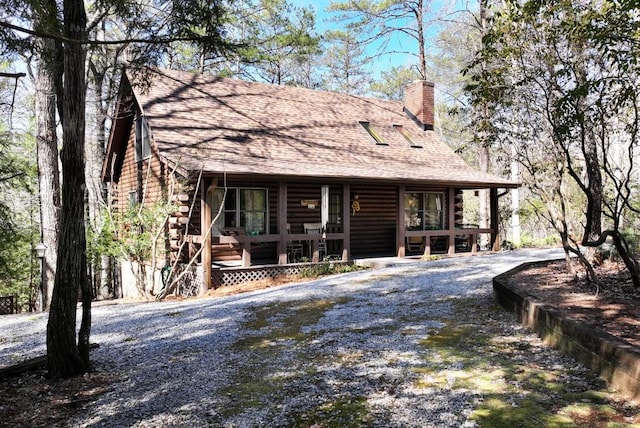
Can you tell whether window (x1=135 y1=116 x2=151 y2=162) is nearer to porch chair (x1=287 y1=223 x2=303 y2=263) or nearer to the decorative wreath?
porch chair (x1=287 y1=223 x2=303 y2=263)

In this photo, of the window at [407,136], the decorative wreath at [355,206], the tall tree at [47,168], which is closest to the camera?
the tall tree at [47,168]

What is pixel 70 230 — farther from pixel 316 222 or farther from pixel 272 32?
pixel 272 32

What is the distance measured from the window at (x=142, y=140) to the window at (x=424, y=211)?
29.1 ft

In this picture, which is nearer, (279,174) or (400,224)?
(279,174)

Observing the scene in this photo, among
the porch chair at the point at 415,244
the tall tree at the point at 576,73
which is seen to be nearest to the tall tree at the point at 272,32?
the porch chair at the point at 415,244

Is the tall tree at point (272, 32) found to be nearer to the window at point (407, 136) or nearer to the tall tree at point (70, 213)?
the window at point (407, 136)

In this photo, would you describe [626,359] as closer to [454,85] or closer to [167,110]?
[167,110]

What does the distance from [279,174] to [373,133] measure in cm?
694

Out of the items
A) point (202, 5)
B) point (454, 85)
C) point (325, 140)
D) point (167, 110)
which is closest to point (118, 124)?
point (167, 110)

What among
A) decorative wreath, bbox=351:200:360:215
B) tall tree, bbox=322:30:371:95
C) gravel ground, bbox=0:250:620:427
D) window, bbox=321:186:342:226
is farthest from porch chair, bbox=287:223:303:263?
tall tree, bbox=322:30:371:95

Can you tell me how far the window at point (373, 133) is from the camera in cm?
1744

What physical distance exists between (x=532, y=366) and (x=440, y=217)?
13319 mm

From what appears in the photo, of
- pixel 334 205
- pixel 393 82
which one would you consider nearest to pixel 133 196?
pixel 334 205

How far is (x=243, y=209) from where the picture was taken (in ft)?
45.8
